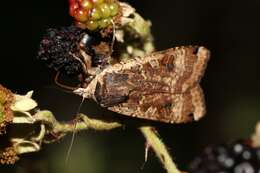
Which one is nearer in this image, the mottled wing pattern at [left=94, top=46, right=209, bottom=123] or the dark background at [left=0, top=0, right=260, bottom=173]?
the mottled wing pattern at [left=94, top=46, right=209, bottom=123]

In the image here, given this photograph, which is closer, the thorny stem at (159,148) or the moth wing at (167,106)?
the thorny stem at (159,148)

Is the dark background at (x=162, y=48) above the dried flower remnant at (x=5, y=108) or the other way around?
the other way around

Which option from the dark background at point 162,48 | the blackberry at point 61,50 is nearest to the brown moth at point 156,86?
the blackberry at point 61,50

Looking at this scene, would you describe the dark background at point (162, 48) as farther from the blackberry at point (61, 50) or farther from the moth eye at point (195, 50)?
the blackberry at point (61, 50)

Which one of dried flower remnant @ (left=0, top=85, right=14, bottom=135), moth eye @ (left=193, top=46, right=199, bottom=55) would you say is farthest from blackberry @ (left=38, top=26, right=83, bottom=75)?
moth eye @ (left=193, top=46, right=199, bottom=55)

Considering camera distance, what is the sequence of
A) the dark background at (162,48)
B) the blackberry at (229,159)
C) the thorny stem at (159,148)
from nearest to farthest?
the thorny stem at (159,148) < the blackberry at (229,159) < the dark background at (162,48)

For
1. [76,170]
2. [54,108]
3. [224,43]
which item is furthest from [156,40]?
[76,170]

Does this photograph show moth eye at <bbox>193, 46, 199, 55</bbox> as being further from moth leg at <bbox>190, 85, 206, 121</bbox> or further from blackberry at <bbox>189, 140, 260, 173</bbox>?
blackberry at <bbox>189, 140, 260, 173</bbox>
